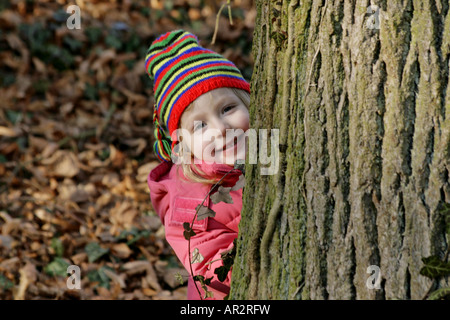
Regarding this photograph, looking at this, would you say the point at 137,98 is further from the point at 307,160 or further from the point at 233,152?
the point at 307,160

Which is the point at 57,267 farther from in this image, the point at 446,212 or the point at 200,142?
the point at 446,212

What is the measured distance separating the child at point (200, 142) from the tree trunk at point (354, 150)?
1.95 feet

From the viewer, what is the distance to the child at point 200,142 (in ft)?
7.87

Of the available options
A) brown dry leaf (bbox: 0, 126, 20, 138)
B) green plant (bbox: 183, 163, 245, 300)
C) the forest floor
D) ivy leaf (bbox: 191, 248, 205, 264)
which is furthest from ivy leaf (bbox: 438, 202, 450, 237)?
brown dry leaf (bbox: 0, 126, 20, 138)

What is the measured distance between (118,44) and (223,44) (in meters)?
1.31

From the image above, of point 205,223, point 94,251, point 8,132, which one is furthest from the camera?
point 8,132

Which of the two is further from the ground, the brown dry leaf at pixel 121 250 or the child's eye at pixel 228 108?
the child's eye at pixel 228 108

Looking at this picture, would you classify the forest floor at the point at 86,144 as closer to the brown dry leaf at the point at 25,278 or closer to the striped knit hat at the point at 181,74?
the brown dry leaf at the point at 25,278

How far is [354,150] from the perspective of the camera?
1.63 metres

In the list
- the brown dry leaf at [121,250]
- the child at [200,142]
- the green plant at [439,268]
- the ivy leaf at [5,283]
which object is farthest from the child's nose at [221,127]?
the ivy leaf at [5,283]

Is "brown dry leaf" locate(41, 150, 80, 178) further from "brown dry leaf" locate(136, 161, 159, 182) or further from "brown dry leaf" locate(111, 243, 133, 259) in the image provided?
"brown dry leaf" locate(111, 243, 133, 259)

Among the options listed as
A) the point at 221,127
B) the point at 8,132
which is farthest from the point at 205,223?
the point at 8,132

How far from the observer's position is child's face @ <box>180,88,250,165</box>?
2.43 m

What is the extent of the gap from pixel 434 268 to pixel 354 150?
43cm
